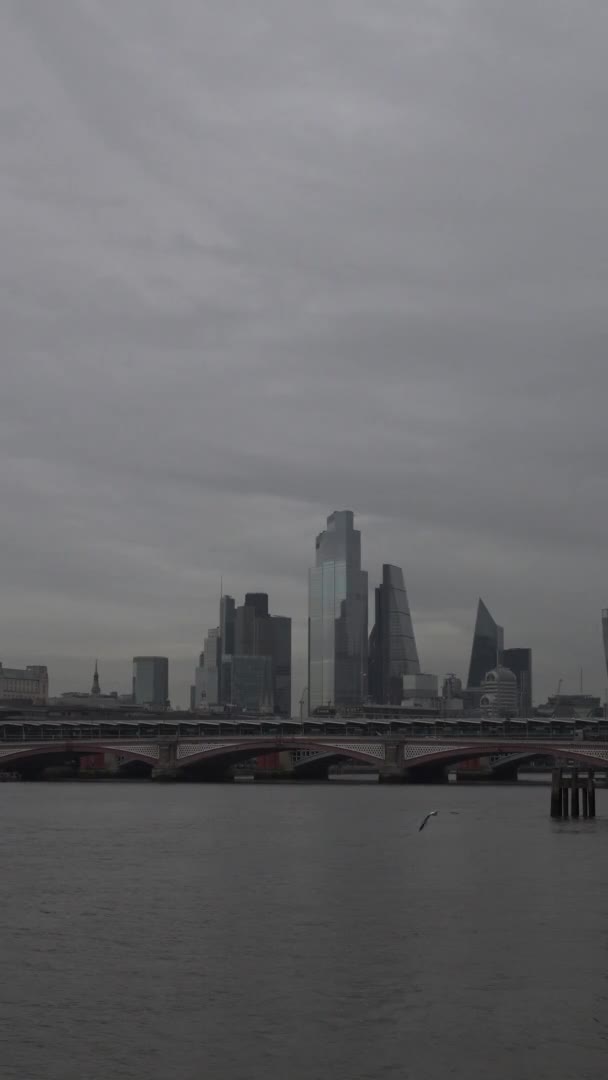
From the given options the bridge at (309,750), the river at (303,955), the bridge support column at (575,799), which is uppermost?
the bridge at (309,750)

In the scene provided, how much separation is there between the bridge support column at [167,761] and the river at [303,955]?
223 feet

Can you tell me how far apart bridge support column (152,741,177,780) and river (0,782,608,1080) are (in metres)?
67.8

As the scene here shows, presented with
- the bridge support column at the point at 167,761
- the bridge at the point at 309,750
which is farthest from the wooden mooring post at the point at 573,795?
the bridge support column at the point at 167,761

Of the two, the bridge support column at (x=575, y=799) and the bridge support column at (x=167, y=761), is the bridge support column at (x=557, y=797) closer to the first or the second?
the bridge support column at (x=575, y=799)

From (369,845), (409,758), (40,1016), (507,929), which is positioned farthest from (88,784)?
(40,1016)

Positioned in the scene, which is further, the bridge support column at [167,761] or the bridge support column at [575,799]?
the bridge support column at [167,761]

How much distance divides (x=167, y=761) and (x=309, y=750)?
47.1 ft

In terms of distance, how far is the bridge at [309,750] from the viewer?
124438 millimetres

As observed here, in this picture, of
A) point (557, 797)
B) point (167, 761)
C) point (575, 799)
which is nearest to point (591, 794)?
point (575, 799)

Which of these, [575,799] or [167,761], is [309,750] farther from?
[575,799]

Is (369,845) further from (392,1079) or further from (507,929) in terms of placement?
(392,1079)

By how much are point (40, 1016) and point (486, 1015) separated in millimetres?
9484

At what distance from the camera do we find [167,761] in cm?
13975

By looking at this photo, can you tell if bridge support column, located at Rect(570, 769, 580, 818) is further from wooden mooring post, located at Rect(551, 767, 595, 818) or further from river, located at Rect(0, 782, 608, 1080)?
river, located at Rect(0, 782, 608, 1080)
